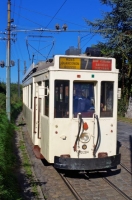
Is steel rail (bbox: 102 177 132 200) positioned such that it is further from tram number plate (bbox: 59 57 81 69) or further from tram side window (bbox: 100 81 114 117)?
tram number plate (bbox: 59 57 81 69)

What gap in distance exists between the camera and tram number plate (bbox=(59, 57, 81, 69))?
7885mm

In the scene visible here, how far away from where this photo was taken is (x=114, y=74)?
829 cm

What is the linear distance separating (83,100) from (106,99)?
2.05ft

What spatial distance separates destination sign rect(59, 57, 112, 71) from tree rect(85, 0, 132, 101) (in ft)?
54.7

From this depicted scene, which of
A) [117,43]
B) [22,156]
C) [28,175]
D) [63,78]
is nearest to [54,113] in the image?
[63,78]

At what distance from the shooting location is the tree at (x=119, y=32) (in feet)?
82.6

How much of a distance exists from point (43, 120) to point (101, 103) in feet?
5.65

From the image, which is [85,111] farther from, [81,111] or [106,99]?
[106,99]

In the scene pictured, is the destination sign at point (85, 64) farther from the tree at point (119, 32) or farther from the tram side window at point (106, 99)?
the tree at point (119, 32)

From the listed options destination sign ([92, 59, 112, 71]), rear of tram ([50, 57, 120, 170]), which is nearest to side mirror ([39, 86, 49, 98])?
rear of tram ([50, 57, 120, 170])

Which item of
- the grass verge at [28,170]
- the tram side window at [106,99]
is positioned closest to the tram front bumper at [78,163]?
the grass verge at [28,170]

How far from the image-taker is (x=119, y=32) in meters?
25.8

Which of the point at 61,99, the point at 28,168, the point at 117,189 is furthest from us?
the point at 28,168

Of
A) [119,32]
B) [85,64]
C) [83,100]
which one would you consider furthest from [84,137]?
[119,32]
